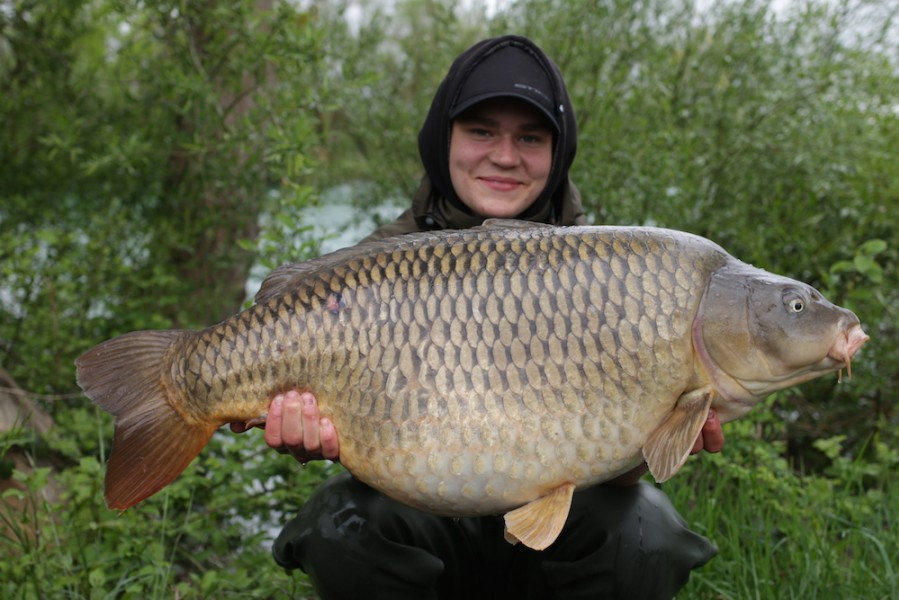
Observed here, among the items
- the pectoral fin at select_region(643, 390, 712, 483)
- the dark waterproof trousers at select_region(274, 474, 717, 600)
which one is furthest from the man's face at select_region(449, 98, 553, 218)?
the pectoral fin at select_region(643, 390, 712, 483)

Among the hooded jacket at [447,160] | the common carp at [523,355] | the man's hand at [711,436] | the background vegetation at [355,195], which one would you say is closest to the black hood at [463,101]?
the hooded jacket at [447,160]

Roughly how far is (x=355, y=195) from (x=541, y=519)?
8.29 feet

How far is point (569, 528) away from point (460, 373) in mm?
431

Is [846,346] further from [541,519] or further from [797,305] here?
[541,519]

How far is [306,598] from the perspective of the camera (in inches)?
73.2

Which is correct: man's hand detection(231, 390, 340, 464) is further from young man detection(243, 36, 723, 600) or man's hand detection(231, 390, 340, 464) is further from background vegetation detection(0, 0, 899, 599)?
background vegetation detection(0, 0, 899, 599)

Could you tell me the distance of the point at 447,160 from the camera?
6.13ft

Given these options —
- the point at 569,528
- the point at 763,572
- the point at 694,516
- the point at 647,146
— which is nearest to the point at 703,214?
the point at 647,146

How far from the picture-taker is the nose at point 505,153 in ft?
5.91

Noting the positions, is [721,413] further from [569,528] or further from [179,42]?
[179,42]

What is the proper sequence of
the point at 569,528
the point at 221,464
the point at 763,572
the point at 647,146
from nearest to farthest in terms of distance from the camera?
the point at 569,528, the point at 763,572, the point at 221,464, the point at 647,146

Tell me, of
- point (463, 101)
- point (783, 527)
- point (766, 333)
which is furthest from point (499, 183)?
point (783, 527)

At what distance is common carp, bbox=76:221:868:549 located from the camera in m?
1.23

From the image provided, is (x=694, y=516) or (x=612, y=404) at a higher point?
(x=612, y=404)
